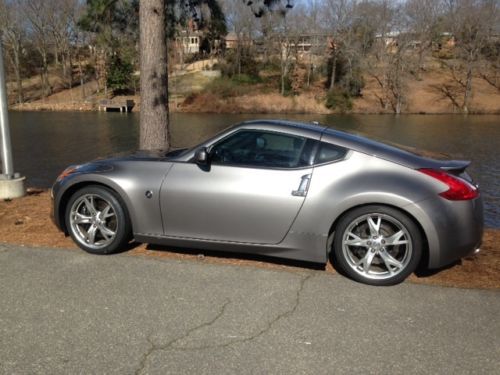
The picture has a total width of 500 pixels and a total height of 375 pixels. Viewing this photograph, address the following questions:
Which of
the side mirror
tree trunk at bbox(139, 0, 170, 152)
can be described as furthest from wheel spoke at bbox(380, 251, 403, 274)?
tree trunk at bbox(139, 0, 170, 152)

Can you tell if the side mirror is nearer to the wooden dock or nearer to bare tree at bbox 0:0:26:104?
the wooden dock

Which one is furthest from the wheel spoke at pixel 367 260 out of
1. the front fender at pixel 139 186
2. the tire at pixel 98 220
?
the tire at pixel 98 220

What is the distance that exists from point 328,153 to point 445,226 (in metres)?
1.19

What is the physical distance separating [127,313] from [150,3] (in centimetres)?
562

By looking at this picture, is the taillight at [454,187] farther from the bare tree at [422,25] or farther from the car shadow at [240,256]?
the bare tree at [422,25]

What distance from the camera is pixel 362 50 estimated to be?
198ft

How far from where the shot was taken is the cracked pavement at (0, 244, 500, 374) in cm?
326

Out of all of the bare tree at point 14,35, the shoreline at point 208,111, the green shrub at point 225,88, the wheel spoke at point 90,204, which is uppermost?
the bare tree at point 14,35

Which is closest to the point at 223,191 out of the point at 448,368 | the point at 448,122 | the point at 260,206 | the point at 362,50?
the point at 260,206

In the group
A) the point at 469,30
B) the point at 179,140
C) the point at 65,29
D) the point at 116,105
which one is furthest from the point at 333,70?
the point at 179,140

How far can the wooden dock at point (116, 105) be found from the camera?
56.7 meters

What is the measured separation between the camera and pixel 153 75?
27.2 ft

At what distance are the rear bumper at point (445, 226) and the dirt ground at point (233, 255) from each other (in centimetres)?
38

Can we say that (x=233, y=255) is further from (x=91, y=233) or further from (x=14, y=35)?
(x=14, y=35)
